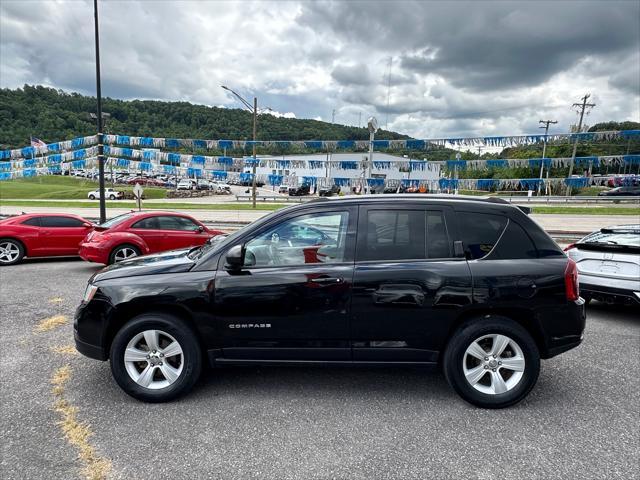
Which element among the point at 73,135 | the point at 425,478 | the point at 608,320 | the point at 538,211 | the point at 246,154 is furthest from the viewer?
the point at 73,135

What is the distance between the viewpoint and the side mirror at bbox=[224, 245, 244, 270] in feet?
9.84

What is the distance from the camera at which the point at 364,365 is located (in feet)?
10.2

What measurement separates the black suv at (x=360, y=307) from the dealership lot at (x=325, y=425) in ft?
1.00

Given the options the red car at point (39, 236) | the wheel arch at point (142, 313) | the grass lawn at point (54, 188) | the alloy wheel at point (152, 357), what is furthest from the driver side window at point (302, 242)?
the grass lawn at point (54, 188)

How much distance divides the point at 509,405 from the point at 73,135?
53.2 m

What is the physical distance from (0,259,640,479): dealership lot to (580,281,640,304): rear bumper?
4.41ft

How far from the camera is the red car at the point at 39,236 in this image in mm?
8602

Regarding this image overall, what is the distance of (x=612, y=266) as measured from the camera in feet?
16.9

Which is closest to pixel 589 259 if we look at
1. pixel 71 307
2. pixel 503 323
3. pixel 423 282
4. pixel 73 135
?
pixel 503 323

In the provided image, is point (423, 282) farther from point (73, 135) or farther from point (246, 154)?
point (73, 135)

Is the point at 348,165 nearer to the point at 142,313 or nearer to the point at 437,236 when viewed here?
the point at 437,236

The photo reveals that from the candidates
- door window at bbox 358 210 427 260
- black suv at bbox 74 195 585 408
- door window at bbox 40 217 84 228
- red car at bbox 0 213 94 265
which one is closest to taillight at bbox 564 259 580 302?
black suv at bbox 74 195 585 408

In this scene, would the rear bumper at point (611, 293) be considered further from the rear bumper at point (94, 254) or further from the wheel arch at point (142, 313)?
the rear bumper at point (94, 254)

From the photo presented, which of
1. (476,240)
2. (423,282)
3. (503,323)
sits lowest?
(503,323)
